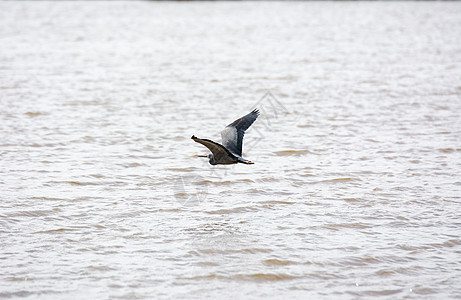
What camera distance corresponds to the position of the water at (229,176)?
6.27 metres

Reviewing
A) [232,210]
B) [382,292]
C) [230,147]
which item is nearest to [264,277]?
[382,292]

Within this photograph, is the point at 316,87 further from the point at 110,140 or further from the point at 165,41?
the point at 165,41

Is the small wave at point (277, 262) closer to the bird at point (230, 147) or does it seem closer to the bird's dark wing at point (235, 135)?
the bird at point (230, 147)

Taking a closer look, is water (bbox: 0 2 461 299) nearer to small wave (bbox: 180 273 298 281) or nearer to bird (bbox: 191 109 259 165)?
small wave (bbox: 180 273 298 281)

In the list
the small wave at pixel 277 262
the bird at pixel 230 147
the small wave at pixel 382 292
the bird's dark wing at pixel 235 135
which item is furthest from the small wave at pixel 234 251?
the bird's dark wing at pixel 235 135

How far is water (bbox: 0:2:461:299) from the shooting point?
20.6ft

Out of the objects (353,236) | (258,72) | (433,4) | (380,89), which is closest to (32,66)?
(258,72)

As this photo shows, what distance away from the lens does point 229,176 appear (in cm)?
941

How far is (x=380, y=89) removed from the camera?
15508 millimetres

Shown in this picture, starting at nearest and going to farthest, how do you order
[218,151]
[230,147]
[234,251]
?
[234,251], [218,151], [230,147]

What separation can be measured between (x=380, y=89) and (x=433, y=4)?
2920cm

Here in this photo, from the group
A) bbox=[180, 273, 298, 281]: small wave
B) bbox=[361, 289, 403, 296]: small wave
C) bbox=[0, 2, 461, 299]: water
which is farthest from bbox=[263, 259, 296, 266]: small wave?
bbox=[361, 289, 403, 296]: small wave

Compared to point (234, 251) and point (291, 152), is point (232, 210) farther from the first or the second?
point (291, 152)

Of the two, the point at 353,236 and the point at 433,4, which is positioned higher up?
the point at 433,4
